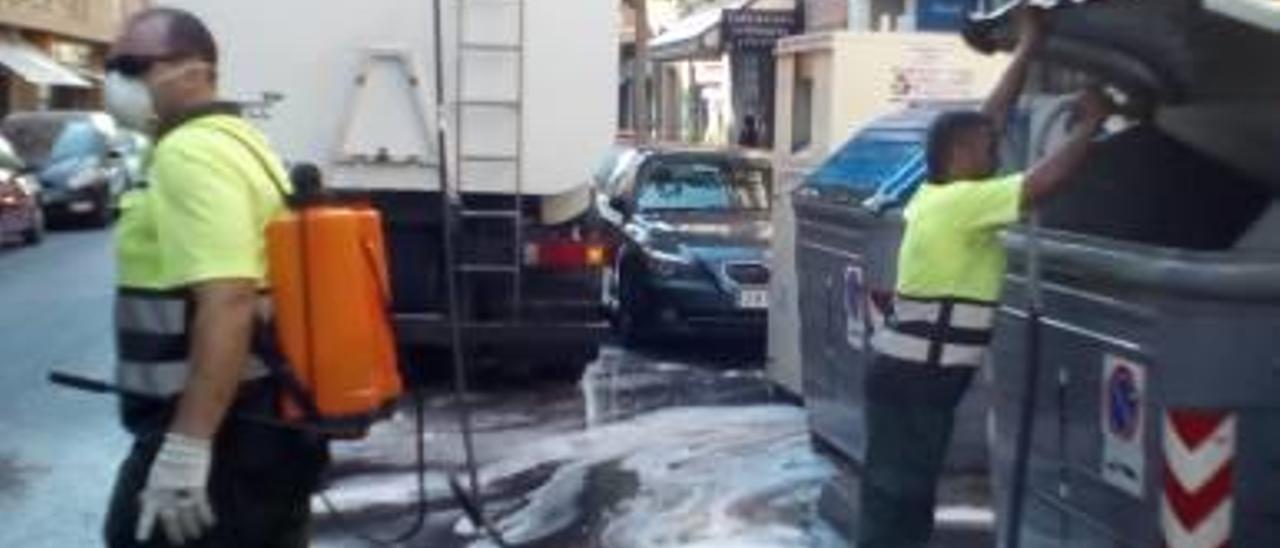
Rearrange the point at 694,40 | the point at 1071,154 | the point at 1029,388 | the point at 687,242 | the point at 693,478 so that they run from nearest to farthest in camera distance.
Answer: the point at 1029,388
the point at 1071,154
the point at 693,478
the point at 687,242
the point at 694,40

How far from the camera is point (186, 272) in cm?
465

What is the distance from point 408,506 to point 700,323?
20.3ft

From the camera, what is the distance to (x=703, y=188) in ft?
56.9

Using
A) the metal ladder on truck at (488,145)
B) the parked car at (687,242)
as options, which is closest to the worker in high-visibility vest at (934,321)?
the metal ladder on truck at (488,145)

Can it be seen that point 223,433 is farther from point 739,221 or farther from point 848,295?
point 739,221

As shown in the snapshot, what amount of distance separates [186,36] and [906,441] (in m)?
2.88

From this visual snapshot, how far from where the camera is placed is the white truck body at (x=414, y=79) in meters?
12.4

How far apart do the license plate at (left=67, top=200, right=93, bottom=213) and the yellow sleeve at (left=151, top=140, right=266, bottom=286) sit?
1109 inches

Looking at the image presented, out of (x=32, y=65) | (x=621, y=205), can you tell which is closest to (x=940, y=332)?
(x=621, y=205)

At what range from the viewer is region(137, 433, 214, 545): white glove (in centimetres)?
457

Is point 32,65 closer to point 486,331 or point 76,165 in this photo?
point 76,165

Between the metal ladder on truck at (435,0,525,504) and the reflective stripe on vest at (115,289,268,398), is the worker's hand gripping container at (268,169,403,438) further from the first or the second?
the metal ladder on truck at (435,0,525,504)

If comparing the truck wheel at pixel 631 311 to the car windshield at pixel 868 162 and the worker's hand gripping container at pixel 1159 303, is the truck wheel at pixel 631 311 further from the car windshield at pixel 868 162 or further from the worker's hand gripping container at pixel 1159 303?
the worker's hand gripping container at pixel 1159 303

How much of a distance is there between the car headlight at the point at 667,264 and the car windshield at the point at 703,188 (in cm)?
112
